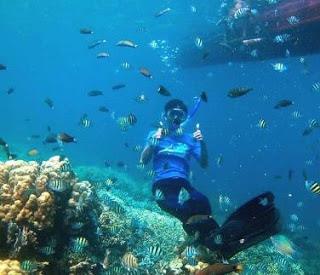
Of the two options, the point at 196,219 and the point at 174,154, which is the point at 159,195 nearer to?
the point at 196,219

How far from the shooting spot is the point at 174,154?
9.26m

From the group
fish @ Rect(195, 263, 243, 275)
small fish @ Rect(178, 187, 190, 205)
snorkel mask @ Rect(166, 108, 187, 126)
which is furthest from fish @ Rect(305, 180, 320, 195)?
fish @ Rect(195, 263, 243, 275)

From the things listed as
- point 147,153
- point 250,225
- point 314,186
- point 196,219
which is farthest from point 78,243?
point 314,186

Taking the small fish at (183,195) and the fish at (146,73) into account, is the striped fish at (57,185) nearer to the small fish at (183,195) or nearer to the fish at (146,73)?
the small fish at (183,195)

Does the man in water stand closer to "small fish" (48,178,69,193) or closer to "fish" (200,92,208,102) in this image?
"fish" (200,92,208,102)

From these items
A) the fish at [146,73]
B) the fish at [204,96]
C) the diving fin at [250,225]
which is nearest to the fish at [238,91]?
the fish at [204,96]

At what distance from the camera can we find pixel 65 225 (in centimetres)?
680

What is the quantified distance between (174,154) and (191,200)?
4.97ft

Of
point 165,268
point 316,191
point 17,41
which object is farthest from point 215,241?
point 17,41

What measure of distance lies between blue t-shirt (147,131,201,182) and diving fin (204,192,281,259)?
254 cm

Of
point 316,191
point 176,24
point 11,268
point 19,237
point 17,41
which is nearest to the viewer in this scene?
point 11,268

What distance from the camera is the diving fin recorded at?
249 inches

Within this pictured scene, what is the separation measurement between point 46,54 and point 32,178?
88.0 meters

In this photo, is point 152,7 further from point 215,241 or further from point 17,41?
point 17,41
